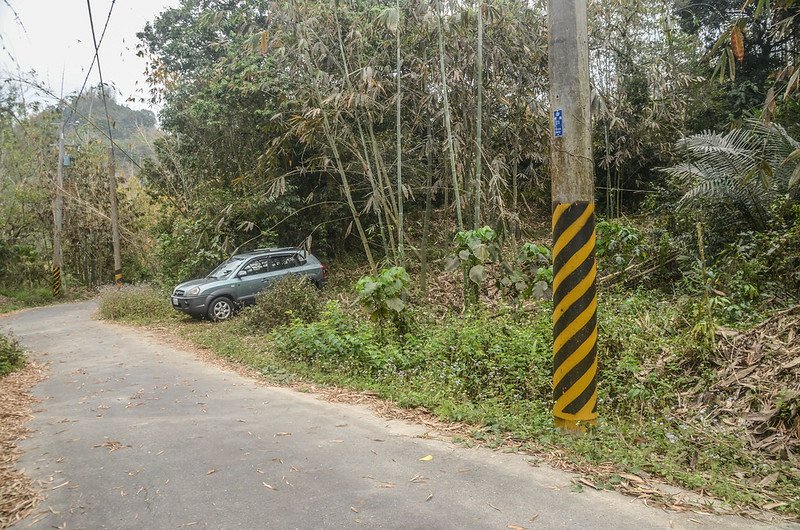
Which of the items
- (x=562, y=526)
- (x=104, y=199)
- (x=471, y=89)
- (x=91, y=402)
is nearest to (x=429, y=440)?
(x=562, y=526)

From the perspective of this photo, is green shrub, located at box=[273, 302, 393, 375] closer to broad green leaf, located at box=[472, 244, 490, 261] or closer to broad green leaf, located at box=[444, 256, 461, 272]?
broad green leaf, located at box=[444, 256, 461, 272]

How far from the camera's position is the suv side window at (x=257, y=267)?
48.9 feet

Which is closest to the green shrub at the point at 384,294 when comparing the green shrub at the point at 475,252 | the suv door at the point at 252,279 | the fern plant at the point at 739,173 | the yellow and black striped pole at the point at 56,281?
the green shrub at the point at 475,252

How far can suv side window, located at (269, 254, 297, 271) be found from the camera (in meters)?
15.3

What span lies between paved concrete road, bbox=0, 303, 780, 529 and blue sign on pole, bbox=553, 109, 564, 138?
2575 mm

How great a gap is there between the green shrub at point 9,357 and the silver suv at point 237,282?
4453 millimetres

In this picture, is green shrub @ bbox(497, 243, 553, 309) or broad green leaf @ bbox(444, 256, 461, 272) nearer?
green shrub @ bbox(497, 243, 553, 309)

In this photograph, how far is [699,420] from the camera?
16.3ft

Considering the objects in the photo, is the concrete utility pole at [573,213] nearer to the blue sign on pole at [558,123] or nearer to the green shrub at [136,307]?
the blue sign on pole at [558,123]

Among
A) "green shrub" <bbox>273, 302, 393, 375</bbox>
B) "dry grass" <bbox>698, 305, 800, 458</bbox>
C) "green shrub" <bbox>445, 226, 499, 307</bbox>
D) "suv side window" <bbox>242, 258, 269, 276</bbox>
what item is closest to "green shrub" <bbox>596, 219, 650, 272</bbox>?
"green shrub" <bbox>445, 226, 499, 307</bbox>

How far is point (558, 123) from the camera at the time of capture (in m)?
4.64

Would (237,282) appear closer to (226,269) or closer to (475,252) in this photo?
(226,269)

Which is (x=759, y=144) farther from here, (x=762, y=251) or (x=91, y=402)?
(x=91, y=402)

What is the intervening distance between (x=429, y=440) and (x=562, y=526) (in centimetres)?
177
